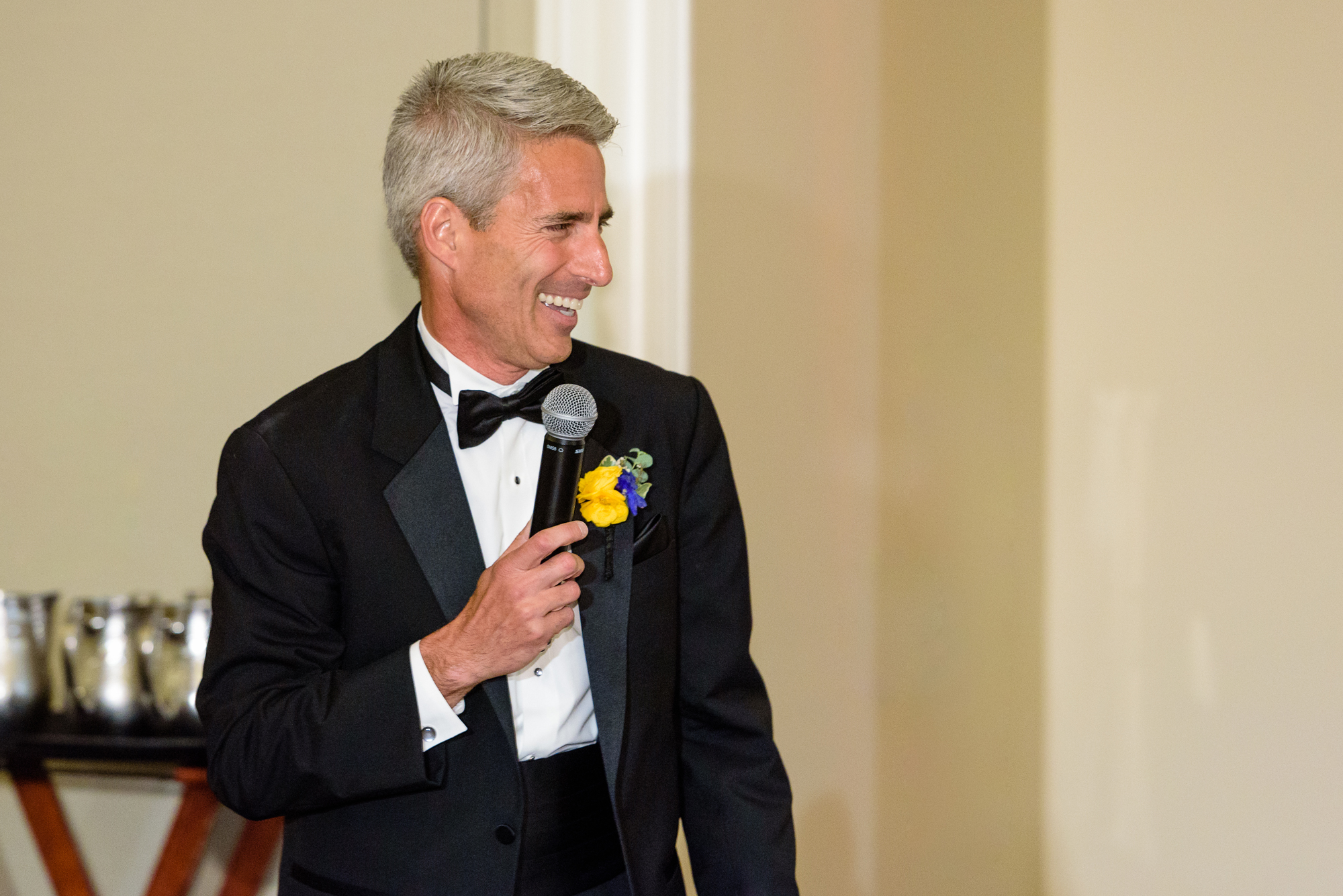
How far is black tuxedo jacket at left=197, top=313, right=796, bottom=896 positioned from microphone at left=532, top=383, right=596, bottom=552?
0.22 meters

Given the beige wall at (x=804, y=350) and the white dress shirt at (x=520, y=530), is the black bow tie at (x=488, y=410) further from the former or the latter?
the beige wall at (x=804, y=350)

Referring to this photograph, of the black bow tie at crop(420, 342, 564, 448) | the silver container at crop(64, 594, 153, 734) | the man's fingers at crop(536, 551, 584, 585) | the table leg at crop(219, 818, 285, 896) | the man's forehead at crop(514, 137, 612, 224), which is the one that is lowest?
the table leg at crop(219, 818, 285, 896)

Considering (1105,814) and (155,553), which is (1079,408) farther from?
(155,553)

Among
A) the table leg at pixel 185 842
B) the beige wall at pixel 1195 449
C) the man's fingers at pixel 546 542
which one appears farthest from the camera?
the beige wall at pixel 1195 449

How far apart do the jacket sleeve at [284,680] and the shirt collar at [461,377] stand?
0.90ft

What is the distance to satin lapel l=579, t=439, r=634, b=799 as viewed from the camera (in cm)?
162

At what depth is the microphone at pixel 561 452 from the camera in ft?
4.72

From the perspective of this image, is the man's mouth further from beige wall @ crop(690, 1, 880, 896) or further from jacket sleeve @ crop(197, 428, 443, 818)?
beige wall @ crop(690, 1, 880, 896)

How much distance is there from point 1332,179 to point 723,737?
244 centimetres

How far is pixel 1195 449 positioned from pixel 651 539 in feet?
7.93

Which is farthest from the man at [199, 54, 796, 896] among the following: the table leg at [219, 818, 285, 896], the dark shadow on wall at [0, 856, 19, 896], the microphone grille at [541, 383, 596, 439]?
the dark shadow on wall at [0, 856, 19, 896]

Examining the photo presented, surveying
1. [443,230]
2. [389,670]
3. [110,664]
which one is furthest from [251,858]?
[443,230]

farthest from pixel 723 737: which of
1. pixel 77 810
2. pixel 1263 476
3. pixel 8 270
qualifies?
pixel 1263 476

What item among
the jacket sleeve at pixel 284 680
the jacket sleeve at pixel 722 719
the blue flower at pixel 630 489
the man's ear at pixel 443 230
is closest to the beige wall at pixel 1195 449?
the jacket sleeve at pixel 722 719
